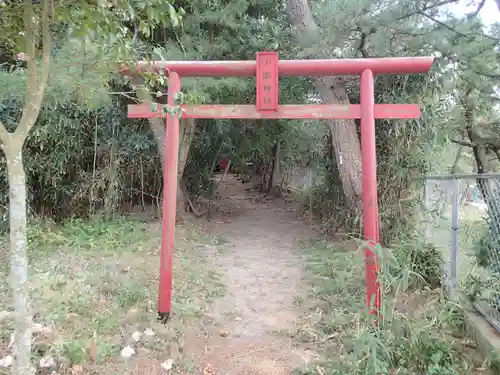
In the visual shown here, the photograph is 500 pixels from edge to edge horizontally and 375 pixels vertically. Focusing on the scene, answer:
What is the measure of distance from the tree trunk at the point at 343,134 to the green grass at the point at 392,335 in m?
1.77

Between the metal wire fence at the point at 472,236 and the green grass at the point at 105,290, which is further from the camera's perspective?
the metal wire fence at the point at 472,236

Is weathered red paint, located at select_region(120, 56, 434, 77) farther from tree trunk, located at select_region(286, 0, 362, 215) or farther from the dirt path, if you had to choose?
the dirt path

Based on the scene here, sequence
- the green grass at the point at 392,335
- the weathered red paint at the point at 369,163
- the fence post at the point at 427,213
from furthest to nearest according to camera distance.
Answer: the fence post at the point at 427,213, the weathered red paint at the point at 369,163, the green grass at the point at 392,335

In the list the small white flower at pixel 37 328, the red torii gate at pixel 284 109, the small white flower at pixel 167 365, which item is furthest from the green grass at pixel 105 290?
the red torii gate at pixel 284 109

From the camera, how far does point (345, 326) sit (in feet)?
10.8

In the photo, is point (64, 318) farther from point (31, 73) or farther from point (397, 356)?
point (397, 356)

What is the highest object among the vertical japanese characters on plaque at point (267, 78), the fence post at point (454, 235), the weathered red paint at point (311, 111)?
the vertical japanese characters on plaque at point (267, 78)

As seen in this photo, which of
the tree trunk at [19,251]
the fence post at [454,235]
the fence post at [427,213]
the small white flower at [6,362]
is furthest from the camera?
the fence post at [427,213]

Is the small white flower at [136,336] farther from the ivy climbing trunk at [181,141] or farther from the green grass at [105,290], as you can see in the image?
the ivy climbing trunk at [181,141]

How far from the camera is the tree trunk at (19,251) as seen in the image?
7.03ft

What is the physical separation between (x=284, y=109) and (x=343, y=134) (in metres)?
2.24

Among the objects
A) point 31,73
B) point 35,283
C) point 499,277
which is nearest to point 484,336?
point 499,277

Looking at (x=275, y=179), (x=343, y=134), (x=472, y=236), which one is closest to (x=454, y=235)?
(x=472, y=236)

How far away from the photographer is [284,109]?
3.55 meters
